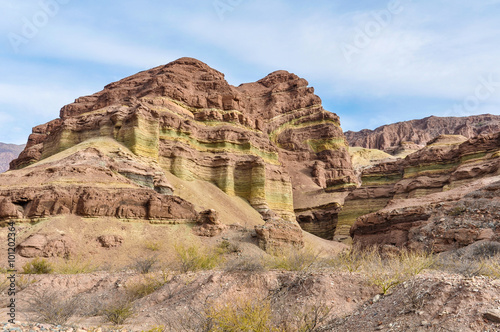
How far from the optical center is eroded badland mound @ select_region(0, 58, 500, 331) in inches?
342

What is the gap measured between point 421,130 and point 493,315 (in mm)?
151362

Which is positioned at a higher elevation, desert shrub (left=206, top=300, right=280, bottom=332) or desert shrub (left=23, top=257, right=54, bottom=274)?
desert shrub (left=206, top=300, right=280, bottom=332)

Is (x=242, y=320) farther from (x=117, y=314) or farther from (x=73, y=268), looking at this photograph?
(x=73, y=268)

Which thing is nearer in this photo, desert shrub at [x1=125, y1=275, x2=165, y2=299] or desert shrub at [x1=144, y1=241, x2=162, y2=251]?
desert shrub at [x1=125, y1=275, x2=165, y2=299]

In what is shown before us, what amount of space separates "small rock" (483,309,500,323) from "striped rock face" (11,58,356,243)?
30.0 metres

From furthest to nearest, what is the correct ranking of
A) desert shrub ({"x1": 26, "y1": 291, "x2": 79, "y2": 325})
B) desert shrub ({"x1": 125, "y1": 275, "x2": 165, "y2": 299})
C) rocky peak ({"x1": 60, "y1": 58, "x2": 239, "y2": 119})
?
rocky peak ({"x1": 60, "y1": 58, "x2": 239, "y2": 119}), desert shrub ({"x1": 125, "y1": 275, "x2": 165, "y2": 299}), desert shrub ({"x1": 26, "y1": 291, "x2": 79, "y2": 325})

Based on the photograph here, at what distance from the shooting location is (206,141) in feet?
146

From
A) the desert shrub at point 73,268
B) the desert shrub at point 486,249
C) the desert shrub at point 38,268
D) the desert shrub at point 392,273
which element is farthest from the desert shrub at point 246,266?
the desert shrub at point 38,268

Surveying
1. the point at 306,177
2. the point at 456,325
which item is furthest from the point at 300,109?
the point at 456,325

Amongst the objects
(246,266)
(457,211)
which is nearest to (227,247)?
(246,266)

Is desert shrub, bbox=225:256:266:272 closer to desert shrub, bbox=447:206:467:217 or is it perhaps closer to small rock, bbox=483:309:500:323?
small rock, bbox=483:309:500:323

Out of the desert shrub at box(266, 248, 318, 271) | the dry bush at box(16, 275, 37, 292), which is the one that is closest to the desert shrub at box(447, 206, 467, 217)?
the desert shrub at box(266, 248, 318, 271)

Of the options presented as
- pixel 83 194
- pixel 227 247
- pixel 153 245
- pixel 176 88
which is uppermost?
pixel 176 88

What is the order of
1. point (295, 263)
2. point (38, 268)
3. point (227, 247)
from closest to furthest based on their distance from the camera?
point (295, 263)
point (38, 268)
point (227, 247)
